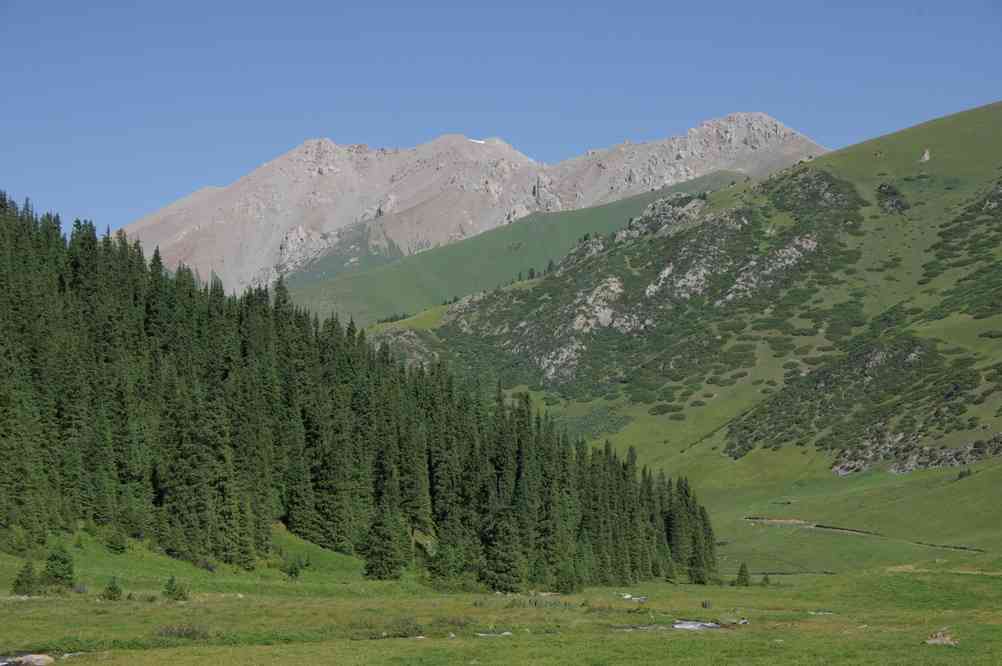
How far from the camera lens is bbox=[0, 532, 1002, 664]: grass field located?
184 feet

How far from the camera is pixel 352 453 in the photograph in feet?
446

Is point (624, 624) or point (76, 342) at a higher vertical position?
point (76, 342)

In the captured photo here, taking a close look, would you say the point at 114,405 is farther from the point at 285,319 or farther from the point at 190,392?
the point at 285,319

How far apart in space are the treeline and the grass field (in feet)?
28.0

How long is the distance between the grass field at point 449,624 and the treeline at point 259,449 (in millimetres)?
8540

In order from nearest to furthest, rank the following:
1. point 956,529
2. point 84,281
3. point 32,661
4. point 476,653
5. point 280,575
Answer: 1. point 32,661
2. point 476,653
3. point 280,575
4. point 84,281
5. point 956,529

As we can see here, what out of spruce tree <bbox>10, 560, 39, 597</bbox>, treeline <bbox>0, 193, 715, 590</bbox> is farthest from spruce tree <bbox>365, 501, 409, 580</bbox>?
spruce tree <bbox>10, 560, 39, 597</bbox>

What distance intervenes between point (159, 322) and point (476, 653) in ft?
355

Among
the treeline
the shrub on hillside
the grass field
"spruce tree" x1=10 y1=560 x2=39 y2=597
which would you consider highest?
the treeline

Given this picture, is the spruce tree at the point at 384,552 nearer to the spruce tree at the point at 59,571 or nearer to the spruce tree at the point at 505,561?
the spruce tree at the point at 505,561

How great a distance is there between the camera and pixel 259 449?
407ft

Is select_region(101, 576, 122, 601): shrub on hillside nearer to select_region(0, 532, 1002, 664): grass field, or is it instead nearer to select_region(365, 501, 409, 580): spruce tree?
select_region(0, 532, 1002, 664): grass field

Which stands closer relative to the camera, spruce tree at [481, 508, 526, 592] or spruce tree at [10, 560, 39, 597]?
spruce tree at [10, 560, 39, 597]

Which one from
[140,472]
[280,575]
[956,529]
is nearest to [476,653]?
[280,575]
